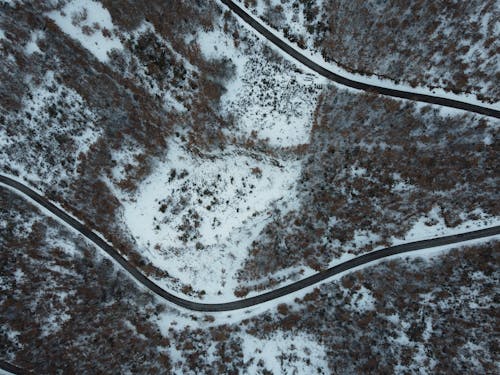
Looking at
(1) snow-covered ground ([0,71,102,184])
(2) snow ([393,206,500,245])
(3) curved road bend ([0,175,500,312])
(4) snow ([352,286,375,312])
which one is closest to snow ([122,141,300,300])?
(3) curved road bend ([0,175,500,312])

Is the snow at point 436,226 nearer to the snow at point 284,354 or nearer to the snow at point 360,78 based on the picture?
the snow at point 360,78

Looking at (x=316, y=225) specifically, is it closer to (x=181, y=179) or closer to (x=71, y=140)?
(x=181, y=179)

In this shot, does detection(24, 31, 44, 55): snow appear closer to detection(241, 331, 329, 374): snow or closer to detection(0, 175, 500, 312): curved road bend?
detection(0, 175, 500, 312): curved road bend

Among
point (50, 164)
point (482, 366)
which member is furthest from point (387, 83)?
point (50, 164)

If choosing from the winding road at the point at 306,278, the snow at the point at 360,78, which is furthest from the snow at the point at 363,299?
the snow at the point at 360,78

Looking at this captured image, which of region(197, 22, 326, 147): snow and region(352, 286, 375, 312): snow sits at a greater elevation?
region(197, 22, 326, 147): snow

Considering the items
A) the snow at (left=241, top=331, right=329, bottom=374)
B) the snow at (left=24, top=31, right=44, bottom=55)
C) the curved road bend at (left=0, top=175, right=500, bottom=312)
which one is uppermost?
the snow at (left=24, top=31, right=44, bottom=55)
